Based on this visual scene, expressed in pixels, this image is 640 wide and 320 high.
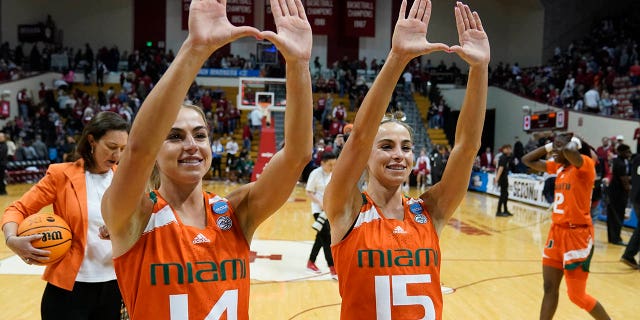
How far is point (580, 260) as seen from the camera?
15.0 ft

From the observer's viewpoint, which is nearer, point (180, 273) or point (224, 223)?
point (180, 273)

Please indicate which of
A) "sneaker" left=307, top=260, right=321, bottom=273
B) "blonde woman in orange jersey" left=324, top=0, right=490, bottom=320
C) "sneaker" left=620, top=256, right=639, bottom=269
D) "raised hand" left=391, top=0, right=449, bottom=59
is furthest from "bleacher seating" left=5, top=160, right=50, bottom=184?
"raised hand" left=391, top=0, right=449, bottom=59

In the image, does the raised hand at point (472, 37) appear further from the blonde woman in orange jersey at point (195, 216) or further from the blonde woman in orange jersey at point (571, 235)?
the blonde woman in orange jersey at point (571, 235)

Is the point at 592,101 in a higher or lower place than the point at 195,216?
higher

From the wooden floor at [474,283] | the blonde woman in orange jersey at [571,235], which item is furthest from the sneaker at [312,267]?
the blonde woman in orange jersey at [571,235]

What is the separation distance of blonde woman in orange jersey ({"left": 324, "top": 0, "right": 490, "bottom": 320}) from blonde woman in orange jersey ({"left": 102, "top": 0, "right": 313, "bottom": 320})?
44 cm

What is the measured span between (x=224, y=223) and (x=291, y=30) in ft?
2.42

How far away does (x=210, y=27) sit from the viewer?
62.3 inches

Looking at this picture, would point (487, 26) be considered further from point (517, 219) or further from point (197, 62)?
point (197, 62)

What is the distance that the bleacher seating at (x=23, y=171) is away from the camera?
655 inches

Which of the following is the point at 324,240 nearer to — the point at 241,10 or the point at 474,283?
the point at 474,283

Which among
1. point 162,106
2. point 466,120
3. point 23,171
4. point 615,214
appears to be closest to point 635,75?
point 615,214

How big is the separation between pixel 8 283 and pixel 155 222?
537 centimetres

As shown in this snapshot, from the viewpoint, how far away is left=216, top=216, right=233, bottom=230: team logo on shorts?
192cm
